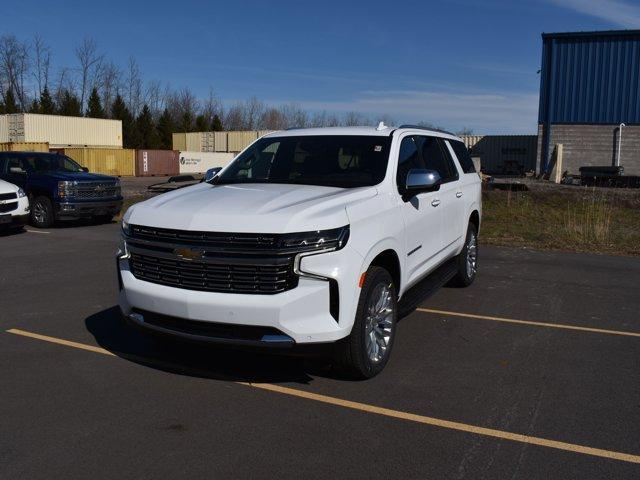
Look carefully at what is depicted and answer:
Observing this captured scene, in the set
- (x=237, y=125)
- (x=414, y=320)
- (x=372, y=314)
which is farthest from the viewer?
(x=237, y=125)

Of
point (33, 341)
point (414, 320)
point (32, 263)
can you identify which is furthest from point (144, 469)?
point (32, 263)

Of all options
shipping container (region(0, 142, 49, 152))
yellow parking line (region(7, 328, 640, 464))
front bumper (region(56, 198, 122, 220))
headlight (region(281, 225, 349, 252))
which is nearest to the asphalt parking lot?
yellow parking line (region(7, 328, 640, 464))

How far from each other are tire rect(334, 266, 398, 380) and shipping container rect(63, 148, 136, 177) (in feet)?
147

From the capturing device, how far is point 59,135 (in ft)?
176

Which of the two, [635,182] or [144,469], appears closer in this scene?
[144,469]

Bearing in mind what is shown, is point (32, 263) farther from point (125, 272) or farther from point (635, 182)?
point (635, 182)

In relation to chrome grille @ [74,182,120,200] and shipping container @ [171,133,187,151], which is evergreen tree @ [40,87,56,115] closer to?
shipping container @ [171,133,187,151]

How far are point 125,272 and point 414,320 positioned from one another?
3.19m

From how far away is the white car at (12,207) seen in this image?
1300cm

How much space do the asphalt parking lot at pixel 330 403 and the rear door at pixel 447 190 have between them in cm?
88

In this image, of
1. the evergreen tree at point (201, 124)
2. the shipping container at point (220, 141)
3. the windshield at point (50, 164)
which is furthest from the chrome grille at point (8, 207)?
the evergreen tree at point (201, 124)

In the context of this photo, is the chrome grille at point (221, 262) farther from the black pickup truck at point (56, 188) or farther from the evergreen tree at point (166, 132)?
the evergreen tree at point (166, 132)

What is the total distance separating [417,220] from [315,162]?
3.65 feet

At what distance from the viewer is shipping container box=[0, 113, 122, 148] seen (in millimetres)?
50781
